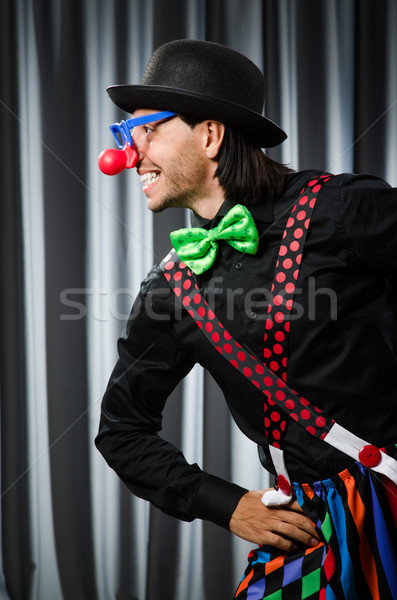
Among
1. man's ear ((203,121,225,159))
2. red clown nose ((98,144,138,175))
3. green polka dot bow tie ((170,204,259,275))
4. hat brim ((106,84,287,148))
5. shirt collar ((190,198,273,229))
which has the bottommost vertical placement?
green polka dot bow tie ((170,204,259,275))

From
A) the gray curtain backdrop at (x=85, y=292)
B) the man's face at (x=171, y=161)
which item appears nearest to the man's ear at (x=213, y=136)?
the man's face at (x=171, y=161)

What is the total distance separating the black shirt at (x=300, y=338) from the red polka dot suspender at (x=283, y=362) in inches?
0.7

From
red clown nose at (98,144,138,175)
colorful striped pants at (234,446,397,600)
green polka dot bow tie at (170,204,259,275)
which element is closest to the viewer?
colorful striped pants at (234,446,397,600)

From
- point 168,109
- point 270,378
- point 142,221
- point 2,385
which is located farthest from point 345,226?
point 2,385

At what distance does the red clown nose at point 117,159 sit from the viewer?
136 centimetres

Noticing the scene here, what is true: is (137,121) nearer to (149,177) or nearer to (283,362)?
(149,177)

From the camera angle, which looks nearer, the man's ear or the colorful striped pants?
the colorful striped pants

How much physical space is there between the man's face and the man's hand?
0.69m

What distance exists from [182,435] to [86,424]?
397 mm

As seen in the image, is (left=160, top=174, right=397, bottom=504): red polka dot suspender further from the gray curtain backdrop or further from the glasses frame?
the gray curtain backdrop

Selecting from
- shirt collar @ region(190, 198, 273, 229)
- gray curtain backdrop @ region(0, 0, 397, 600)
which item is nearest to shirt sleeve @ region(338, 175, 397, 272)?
shirt collar @ region(190, 198, 273, 229)

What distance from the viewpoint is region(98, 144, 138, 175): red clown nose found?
4.45 feet

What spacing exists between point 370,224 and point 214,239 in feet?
1.10

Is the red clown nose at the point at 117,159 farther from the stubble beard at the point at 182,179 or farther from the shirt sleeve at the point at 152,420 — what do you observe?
the shirt sleeve at the point at 152,420
